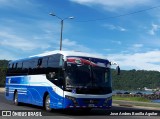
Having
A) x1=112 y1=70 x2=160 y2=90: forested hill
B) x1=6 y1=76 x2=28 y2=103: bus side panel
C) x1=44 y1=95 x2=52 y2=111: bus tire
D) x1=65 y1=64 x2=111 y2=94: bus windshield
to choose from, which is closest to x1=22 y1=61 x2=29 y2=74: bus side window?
x1=6 y1=76 x2=28 y2=103: bus side panel

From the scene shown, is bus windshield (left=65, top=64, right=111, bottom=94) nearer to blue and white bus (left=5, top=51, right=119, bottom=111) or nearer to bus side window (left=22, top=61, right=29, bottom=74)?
blue and white bus (left=5, top=51, right=119, bottom=111)

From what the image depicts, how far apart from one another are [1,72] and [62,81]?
8501 centimetres

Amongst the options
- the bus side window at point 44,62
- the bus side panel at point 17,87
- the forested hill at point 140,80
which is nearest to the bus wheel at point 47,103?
the bus side window at point 44,62

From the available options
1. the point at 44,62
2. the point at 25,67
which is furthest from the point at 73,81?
the point at 25,67

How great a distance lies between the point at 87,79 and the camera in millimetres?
19703

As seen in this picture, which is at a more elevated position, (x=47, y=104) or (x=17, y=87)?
(x=17, y=87)

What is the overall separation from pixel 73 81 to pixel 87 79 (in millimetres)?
731

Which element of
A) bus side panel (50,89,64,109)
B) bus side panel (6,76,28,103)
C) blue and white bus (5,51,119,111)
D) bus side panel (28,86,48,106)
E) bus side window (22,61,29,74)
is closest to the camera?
blue and white bus (5,51,119,111)

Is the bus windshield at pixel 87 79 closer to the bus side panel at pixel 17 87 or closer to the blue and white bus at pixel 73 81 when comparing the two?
the blue and white bus at pixel 73 81

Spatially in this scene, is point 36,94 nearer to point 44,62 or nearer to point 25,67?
point 44,62

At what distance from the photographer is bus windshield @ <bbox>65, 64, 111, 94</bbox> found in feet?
64.0

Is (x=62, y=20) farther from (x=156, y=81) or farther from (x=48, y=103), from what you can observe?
(x=156, y=81)

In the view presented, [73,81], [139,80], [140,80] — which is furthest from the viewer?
[140,80]

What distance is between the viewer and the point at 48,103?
2130 centimetres
